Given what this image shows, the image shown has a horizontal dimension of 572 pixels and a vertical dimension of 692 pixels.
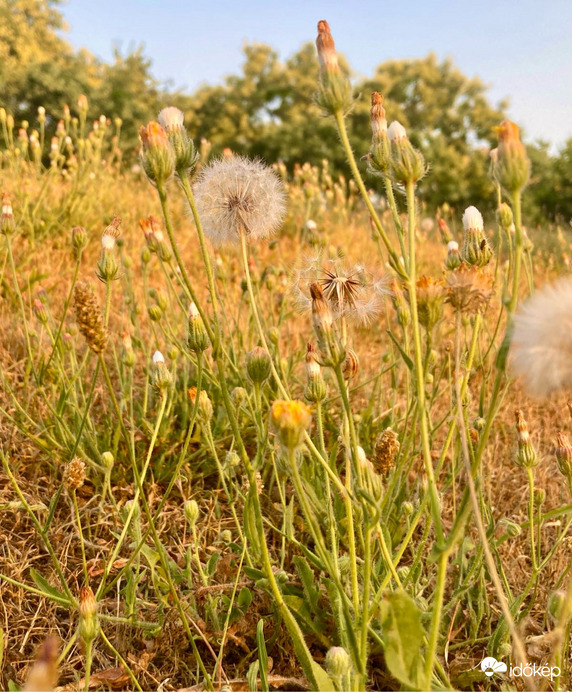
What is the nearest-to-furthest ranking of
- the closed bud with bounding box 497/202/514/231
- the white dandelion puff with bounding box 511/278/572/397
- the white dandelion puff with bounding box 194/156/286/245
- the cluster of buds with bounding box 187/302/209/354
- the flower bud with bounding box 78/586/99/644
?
1. the white dandelion puff with bounding box 511/278/572/397
2. the flower bud with bounding box 78/586/99/644
3. the cluster of buds with bounding box 187/302/209/354
4. the closed bud with bounding box 497/202/514/231
5. the white dandelion puff with bounding box 194/156/286/245

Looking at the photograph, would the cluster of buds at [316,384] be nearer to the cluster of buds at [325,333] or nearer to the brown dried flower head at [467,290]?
the cluster of buds at [325,333]

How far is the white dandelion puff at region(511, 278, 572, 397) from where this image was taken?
2.45ft

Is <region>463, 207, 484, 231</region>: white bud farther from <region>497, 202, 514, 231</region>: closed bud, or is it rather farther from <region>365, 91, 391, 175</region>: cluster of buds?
<region>365, 91, 391, 175</region>: cluster of buds

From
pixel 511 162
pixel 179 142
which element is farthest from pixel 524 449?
pixel 179 142

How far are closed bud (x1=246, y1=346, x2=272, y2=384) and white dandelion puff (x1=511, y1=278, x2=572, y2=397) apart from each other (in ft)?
1.59

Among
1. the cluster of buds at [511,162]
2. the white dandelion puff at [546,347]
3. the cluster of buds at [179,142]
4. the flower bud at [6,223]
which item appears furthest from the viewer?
the flower bud at [6,223]

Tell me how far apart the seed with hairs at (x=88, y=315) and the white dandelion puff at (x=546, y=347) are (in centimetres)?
89

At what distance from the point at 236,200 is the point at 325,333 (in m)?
0.68

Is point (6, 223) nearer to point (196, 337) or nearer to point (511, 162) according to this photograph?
point (196, 337)

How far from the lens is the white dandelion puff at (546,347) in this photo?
2.45 ft

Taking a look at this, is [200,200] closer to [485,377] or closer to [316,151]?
[485,377]

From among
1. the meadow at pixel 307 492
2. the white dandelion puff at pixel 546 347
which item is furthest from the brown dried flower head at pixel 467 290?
the white dandelion puff at pixel 546 347

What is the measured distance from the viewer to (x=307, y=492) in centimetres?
158

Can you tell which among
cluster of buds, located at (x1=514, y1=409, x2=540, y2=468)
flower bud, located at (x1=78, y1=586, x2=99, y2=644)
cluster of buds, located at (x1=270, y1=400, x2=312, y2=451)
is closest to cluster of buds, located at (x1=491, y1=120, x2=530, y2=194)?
cluster of buds, located at (x1=270, y1=400, x2=312, y2=451)
